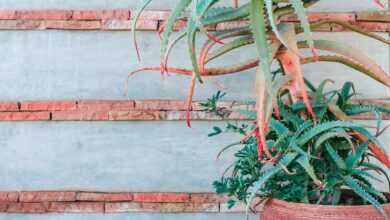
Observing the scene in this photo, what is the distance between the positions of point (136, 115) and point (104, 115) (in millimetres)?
123

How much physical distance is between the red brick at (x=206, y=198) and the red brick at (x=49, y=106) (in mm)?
576

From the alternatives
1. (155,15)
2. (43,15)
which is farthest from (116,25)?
(43,15)

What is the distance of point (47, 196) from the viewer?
7.38 feet

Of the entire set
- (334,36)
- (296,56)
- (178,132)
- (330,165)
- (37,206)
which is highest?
(334,36)

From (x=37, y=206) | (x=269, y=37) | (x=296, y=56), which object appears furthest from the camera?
(x=37, y=206)

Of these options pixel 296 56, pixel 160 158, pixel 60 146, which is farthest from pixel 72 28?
pixel 296 56

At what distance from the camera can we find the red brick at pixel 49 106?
7.34ft

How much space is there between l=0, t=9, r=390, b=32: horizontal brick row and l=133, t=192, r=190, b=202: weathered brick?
64cm

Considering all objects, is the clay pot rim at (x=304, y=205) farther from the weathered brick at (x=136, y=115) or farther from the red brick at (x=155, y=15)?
the red brick at (x=155, y=15)

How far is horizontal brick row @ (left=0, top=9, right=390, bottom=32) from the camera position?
2240 mm

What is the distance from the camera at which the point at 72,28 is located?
225cm

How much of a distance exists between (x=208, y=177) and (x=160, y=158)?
20cm

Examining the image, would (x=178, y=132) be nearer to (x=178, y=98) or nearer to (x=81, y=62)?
(x=178, y=98)

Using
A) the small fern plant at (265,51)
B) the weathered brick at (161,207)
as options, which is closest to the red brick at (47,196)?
the weathered brick at (161,207)
